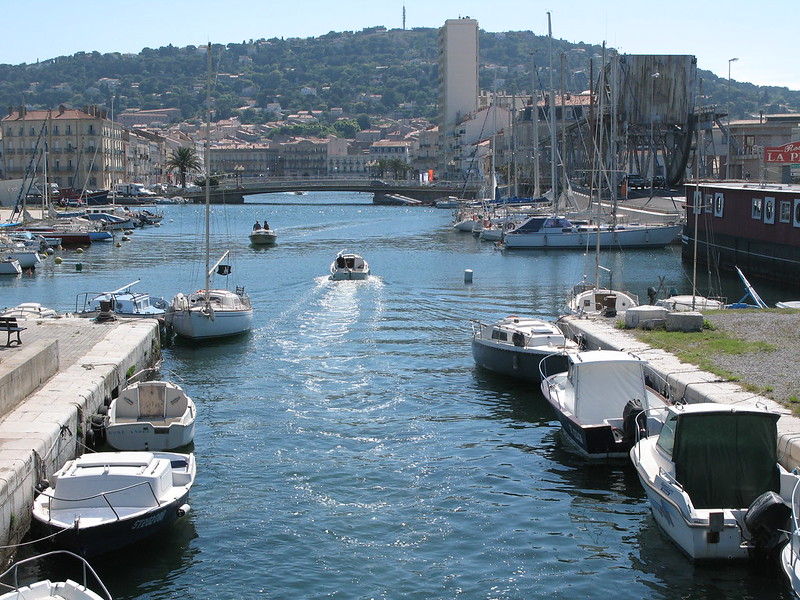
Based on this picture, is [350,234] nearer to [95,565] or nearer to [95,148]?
[95,148]

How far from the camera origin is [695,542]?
16.0 meters

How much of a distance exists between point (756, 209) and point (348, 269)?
22.3 meters

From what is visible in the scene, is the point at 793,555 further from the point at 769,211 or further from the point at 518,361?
the point at 769,211

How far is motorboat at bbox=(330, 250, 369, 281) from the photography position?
56625mm

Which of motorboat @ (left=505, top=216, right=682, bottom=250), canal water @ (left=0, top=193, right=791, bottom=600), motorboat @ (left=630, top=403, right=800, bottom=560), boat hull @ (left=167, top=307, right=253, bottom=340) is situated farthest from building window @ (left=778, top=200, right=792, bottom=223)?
motorboat @ (left=630, top=403, right=800, bottom=560)

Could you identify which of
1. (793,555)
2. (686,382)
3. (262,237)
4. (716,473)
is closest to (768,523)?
(793,555)

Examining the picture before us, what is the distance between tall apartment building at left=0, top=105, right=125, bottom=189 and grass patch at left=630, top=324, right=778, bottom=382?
134997 millimetres

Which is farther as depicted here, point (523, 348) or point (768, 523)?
point (523, 348)

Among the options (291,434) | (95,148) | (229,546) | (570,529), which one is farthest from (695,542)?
(95,148)

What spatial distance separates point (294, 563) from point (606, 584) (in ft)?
16.4

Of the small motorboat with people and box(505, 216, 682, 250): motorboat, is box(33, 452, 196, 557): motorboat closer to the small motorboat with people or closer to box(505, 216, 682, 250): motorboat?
box(505, 216, 682, 250): motorboat

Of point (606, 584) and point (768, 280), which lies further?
point (768, 280)

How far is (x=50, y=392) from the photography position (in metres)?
23.0

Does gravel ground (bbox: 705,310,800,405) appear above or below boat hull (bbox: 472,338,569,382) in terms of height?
above
